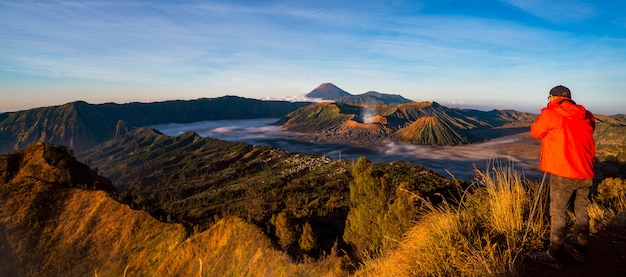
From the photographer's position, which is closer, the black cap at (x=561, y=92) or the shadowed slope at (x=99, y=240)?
the black cap at (x=561, y=92)

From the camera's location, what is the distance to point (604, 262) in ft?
16.4

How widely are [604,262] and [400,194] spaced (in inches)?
973

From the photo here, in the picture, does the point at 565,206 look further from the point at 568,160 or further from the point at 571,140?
the point at 571,140

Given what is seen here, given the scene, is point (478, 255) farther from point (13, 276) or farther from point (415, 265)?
point (13, 276)

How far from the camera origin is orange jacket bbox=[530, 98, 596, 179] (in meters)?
5.48

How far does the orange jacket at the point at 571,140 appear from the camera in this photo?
18.0ft

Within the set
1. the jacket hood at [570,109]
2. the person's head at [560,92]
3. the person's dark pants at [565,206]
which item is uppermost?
the person's head at [560,92]

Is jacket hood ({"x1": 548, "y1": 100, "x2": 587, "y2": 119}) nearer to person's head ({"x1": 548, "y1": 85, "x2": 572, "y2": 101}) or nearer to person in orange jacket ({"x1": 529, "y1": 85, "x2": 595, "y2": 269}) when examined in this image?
person in orange jacket ({"x1": 529, "y1": 85, "x2": 595, "y2": 269})

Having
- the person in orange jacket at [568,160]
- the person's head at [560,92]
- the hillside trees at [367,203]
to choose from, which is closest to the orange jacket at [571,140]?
the person in orange jacket at [568,160]

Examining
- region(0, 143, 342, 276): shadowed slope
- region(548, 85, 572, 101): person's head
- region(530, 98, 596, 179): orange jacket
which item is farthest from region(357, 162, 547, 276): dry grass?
region(0, 143, 342, 276): shadowed slope

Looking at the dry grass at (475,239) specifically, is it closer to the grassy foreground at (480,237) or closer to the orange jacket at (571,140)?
the grassy foreground at (480,237)

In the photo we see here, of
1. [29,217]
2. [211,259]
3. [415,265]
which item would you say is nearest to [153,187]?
[29,217]

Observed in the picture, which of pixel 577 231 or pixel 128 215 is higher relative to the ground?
pixel 577 231

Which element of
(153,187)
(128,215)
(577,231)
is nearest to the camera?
(577,231)
